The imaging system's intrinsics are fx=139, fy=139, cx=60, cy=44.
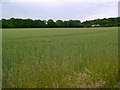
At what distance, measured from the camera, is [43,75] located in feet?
9.93

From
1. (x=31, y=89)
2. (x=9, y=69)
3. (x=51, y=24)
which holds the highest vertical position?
(x=51, y=24)

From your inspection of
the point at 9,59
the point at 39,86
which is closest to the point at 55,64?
the point at 39,86

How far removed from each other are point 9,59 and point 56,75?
1628 millimetres

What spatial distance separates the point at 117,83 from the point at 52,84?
1.32 meters

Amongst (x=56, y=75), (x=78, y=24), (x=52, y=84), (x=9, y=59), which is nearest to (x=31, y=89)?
(x=52, y=84)

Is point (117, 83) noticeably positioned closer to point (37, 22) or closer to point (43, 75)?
point (43, 75)

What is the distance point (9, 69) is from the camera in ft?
10.8

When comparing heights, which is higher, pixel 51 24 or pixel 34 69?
pixel 51 24

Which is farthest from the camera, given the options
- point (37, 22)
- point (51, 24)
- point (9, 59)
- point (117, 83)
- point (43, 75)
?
point (51, 24)

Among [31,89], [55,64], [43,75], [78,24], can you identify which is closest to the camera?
[31,89]

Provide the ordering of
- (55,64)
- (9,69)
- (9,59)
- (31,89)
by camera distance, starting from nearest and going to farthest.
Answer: (31,89) → (9,69) → (55,64) → (9,59)

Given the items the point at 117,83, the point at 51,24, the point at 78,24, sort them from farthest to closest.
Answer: the point at 78,24 → the point at 51,24 → the point at 117,83

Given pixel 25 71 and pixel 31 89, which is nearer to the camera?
pixel 31 89

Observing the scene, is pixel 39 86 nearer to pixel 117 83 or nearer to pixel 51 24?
pixel 117 83
